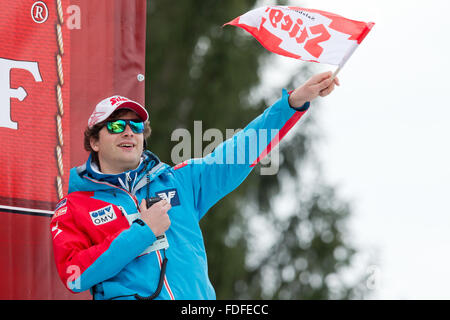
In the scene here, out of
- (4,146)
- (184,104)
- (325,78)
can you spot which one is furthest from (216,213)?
(325,78)

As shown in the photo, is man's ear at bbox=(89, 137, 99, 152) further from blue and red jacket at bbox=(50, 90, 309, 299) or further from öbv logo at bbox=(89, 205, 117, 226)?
öbv logo at bbox=(89, 205, 117, 226)

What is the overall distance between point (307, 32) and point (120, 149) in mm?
1265

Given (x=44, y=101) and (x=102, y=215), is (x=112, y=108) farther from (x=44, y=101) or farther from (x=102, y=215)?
(x=44, y=101)

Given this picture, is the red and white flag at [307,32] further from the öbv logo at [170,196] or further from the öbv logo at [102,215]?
the öbv logo at [102,215]

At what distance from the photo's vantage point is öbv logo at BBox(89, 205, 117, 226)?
384 centimetres

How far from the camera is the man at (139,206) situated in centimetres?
367

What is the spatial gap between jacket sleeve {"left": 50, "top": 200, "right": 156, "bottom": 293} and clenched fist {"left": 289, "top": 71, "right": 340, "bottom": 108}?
103 centimetres

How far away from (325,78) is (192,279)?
120cm

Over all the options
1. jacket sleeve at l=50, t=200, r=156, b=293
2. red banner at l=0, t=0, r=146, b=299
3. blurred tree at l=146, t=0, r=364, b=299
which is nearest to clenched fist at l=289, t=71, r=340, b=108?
jacket sleeve at l=50, t=200, r=156, b=293

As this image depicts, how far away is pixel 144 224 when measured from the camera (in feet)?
12.1

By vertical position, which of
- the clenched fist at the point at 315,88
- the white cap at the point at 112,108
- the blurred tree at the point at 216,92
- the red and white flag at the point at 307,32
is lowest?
the blurred tree at the point at 216,92

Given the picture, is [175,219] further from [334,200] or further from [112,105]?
[334,200]

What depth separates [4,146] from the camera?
188 inches

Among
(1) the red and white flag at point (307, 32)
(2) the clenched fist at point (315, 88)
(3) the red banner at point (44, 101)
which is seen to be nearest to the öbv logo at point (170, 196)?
(2) the clenched fist at point (315, 88)
